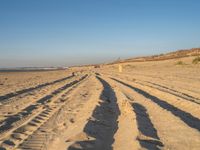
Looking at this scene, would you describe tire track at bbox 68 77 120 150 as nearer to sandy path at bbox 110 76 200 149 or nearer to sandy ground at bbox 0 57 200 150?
sandy ground at bbox 0 57 200 150

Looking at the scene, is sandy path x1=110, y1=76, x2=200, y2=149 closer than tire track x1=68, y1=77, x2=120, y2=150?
No

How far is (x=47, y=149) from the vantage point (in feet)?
16.5

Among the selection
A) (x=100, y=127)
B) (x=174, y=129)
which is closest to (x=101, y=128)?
(x=100, y=127)

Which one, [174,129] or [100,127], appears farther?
[100,127]

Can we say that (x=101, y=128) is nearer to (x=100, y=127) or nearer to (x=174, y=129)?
(x=100, y=127)

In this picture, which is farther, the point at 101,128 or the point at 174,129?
the point at 101,128

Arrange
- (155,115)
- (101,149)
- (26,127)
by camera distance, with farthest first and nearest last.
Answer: (155,115) → (26,127) → (101,149)

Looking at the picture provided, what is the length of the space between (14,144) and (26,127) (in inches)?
53.7

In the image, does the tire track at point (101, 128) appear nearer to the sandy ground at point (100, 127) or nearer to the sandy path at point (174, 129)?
the sandy ground at point (100, 127)

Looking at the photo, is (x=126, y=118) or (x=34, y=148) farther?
(x=126, y=118)

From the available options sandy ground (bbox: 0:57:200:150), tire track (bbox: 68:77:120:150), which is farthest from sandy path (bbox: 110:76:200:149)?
tire track (bbox: 68:77:120:150)

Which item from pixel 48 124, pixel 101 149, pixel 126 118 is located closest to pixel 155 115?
pixel 126 118

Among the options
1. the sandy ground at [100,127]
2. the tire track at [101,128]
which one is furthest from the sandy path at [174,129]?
the tire track at [101,128]

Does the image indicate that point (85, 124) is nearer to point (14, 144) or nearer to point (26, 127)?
point (26, 127)
